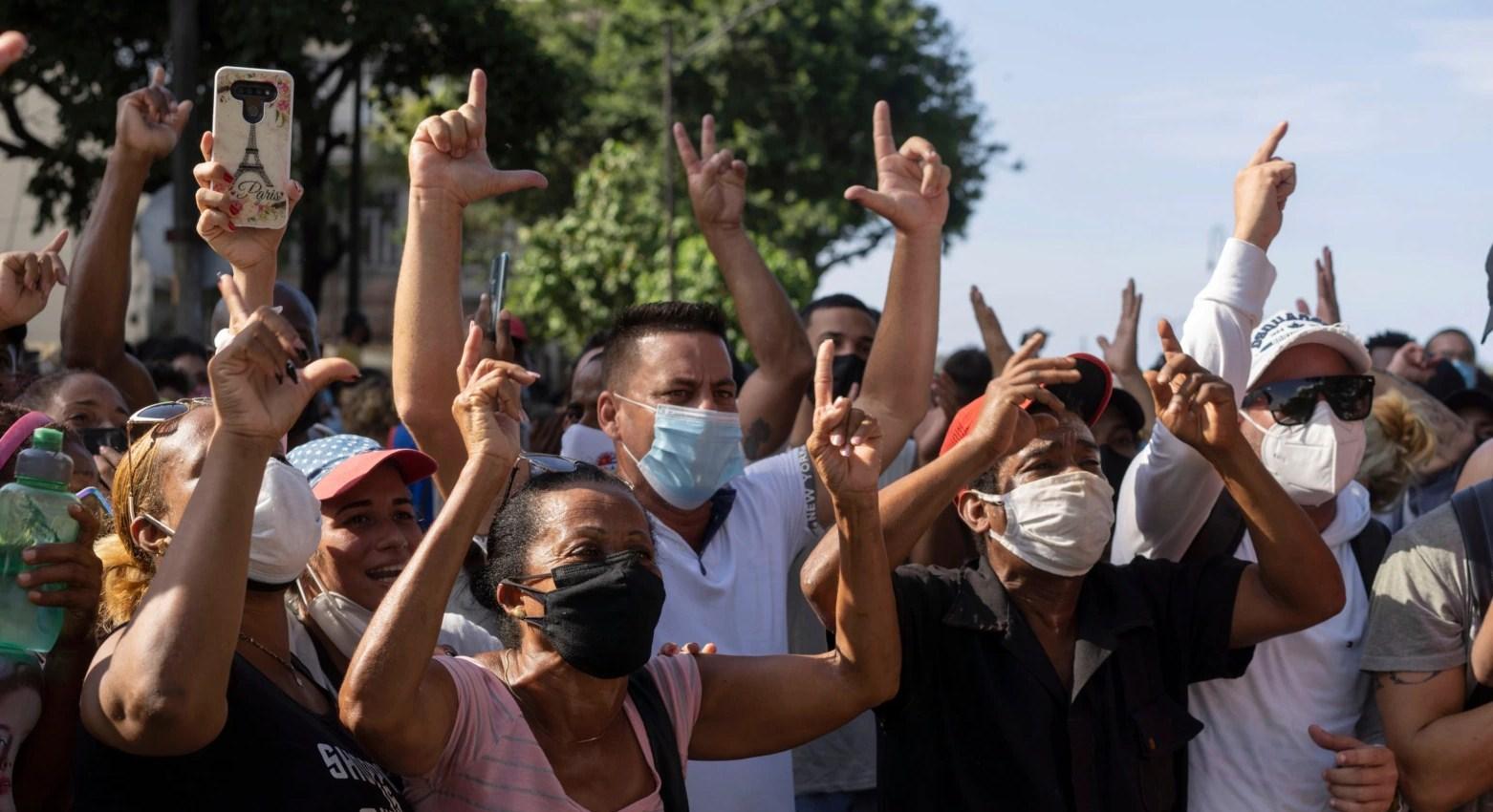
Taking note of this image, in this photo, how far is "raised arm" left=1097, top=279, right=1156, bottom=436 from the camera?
7019mm

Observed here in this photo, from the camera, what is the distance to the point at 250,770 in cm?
290

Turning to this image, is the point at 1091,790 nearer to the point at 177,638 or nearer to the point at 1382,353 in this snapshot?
the point at 177,638

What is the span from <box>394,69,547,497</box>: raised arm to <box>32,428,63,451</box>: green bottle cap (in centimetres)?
86

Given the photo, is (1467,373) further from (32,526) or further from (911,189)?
(32,526)

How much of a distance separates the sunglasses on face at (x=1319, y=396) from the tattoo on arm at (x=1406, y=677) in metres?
0.66

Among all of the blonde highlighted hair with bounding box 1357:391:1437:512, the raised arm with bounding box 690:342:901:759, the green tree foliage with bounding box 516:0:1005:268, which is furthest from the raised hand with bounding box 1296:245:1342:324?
the green tree foliage with bounding box 516:0:1005:268

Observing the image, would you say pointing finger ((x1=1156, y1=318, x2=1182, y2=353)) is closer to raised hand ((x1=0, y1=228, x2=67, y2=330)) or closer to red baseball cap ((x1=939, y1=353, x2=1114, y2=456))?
red baseball cap ((x1=939, y1=353, x2=1114, y2=456))

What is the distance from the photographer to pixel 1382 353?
9.23 meters

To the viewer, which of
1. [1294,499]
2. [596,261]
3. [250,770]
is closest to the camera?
[250,770]

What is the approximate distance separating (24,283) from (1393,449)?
14.9 ft

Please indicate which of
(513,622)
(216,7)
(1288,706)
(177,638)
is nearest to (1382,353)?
(1288,706)

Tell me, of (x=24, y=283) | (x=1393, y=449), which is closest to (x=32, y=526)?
(x=24, y=283)

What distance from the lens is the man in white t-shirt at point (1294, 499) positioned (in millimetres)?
4043

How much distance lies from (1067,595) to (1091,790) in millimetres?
477
